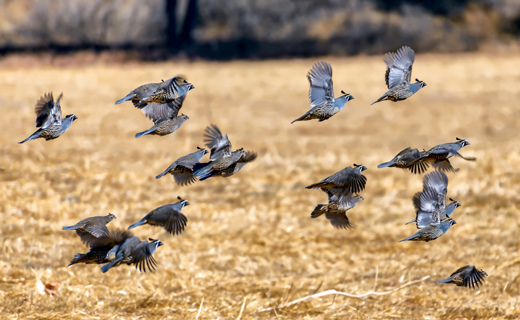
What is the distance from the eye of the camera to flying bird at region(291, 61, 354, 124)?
2.98 metres

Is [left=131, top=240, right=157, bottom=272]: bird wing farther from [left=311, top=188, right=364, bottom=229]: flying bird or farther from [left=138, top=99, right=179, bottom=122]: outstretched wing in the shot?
[left=311, top=188, right=364, bottom=229]: flying bird

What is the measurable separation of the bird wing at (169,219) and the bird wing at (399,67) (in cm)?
117

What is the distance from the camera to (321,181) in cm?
301

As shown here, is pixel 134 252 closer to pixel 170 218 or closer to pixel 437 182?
pixel 170 218

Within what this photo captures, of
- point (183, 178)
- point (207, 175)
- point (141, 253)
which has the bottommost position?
point (141, 253)

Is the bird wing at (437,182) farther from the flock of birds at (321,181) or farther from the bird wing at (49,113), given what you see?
the bird wing at (49,113)

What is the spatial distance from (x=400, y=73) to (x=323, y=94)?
38cm

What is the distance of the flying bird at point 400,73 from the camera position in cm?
297

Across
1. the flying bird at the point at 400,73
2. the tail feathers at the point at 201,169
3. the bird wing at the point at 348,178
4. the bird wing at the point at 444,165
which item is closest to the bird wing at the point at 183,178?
the tail feathers at the point at 201,169

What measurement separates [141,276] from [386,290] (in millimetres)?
2084

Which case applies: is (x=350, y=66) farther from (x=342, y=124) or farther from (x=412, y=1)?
(x=342, y=124)

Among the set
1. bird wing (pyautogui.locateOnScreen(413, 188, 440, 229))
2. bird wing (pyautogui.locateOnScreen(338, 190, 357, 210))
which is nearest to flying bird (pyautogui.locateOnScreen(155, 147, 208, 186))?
bird wing (pyautogui.locateOnScreen(338, 190, 357, 210))

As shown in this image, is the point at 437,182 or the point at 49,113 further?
the point at 437,182

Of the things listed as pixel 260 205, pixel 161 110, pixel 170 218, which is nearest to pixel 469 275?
pixel 170 218
